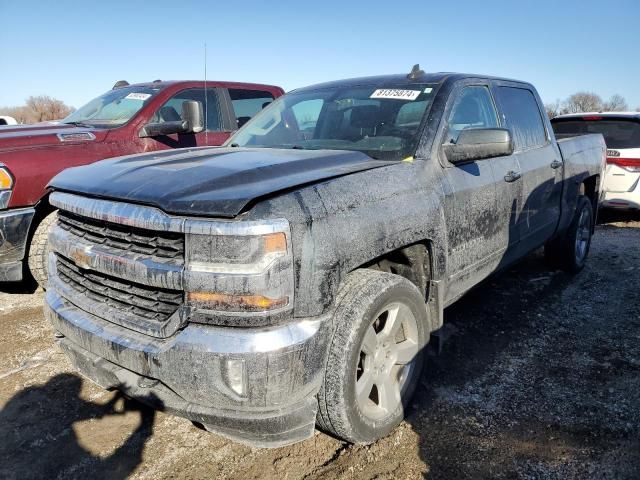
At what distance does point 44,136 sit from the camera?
14.5 ft

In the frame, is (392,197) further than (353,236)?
Yes

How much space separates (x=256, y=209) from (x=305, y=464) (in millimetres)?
1298

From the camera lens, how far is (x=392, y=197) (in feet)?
8.35

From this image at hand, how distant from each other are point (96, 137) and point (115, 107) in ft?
2.87

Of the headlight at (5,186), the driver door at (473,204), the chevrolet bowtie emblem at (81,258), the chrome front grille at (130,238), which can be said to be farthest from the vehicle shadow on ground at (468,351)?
the headlight at (5,186)

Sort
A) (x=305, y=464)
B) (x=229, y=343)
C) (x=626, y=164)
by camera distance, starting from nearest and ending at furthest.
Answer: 1. (x=229, y=343)
2. (x=305, y=464)
3. (x=626, y=164)

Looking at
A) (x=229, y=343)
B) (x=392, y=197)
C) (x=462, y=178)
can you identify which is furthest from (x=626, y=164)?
(x=229, y=343)

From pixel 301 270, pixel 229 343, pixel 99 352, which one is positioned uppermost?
pixel 301 270

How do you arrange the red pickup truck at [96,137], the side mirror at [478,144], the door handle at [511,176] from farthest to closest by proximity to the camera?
the red pickup truck at [96,137], the door handle at [511,176], the side mirror at [478,144]

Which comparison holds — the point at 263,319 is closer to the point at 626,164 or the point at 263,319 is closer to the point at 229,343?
the point at 229,343

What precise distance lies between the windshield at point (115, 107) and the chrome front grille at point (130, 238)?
297 centimetres

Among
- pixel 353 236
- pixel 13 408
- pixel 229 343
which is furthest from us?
pixel 13 408

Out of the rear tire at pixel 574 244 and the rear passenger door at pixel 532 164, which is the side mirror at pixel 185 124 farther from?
the rear tire at pixel 574 244

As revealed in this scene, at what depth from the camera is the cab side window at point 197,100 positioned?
542cm
